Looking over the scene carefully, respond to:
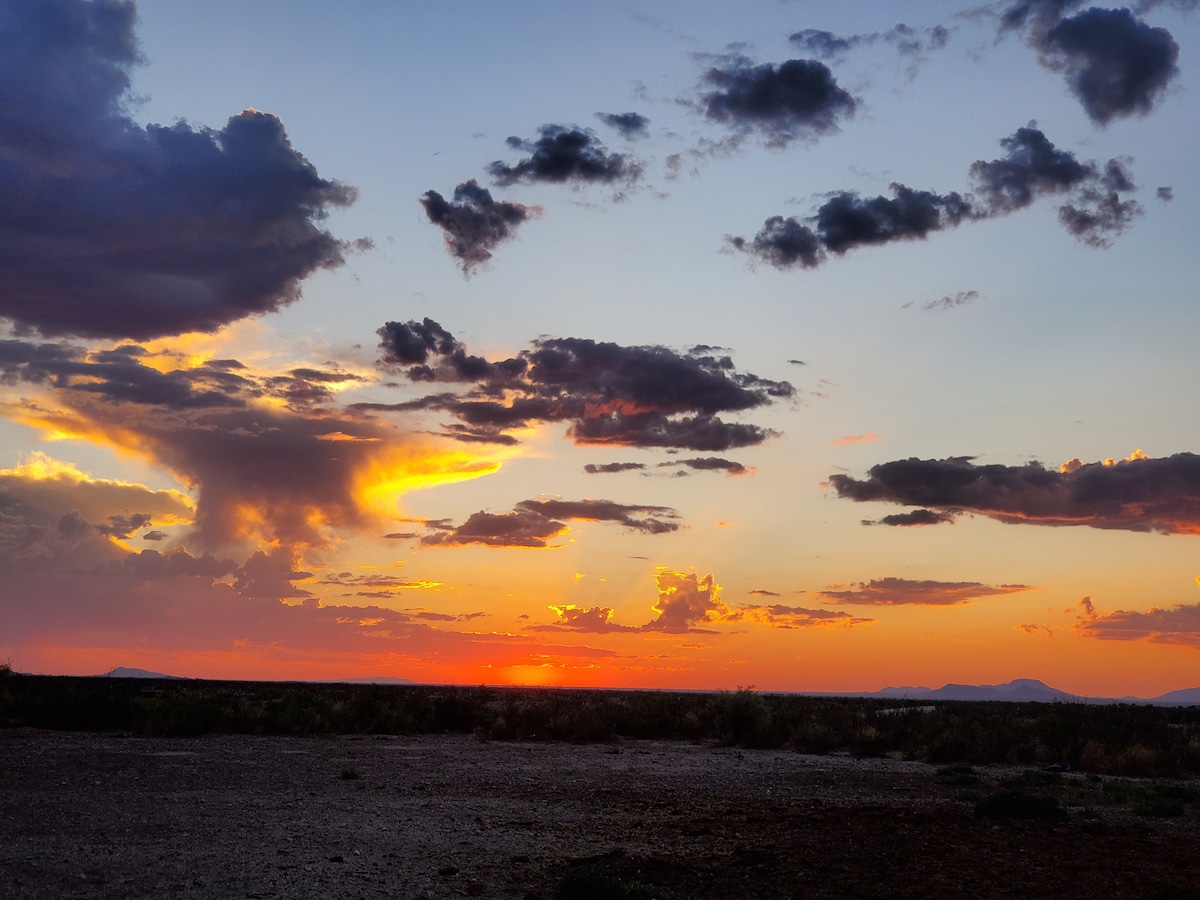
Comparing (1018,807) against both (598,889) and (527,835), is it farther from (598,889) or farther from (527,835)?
(598,889)

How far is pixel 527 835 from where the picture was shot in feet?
46.8

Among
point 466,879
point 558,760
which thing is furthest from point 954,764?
point 466,879

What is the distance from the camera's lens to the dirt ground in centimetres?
1102

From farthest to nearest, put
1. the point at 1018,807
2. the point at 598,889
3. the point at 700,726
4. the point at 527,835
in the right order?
1. the point at 700,726
2. the point at 1018,807
3. the point at 527,835
4. the point at 598,889

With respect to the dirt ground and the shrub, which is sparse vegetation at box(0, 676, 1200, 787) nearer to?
the dirt ground

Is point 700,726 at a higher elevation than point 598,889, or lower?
lower

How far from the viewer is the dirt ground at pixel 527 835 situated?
434 inches

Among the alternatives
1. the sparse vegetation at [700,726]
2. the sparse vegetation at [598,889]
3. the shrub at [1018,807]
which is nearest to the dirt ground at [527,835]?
the sparse vegetation at [598,889]

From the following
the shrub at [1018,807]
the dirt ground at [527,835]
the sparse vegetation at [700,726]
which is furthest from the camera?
the sparse vegetation at [700,726]

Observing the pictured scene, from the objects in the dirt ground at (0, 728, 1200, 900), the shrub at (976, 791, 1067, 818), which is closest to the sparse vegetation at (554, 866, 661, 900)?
the dirt ground at (0, 728, 1200, 900)

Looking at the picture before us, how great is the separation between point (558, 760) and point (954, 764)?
11301mm

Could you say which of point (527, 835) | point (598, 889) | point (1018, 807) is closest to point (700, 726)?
Answer: point (1018, 807)

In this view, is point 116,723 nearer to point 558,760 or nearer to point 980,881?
point 558,760

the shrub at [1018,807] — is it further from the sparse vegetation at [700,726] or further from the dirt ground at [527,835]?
the sparse vegetation at [700,726]
